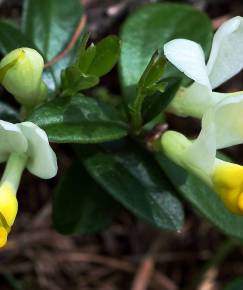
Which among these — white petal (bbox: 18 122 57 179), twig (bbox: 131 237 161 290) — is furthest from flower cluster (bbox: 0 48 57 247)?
twig (bbox: 131 237 161 290)

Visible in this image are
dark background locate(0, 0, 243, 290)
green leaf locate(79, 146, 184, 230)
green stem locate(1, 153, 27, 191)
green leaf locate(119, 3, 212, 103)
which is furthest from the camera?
dark background locate(0, 0, 243, 290)

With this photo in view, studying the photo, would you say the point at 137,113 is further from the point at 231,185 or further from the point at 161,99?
the point at 231,185

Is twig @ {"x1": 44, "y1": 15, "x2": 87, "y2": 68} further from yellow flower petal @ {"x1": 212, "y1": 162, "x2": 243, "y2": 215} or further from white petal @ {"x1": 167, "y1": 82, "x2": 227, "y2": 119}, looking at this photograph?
yellow flower petal @ {"x1": 212, "y1": 162, "x2": 243, "y2": 215}

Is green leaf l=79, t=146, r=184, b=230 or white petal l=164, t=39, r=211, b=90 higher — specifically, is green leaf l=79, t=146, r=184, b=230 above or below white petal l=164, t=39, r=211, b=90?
below

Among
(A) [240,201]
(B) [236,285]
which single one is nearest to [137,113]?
(A) [240,201]

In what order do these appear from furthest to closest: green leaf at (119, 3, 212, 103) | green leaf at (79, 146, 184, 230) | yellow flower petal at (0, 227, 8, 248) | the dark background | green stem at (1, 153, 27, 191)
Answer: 1. the dark background
2. green leaf at (119, 3, 212, 103)
3. green leaf at (79, 146, 184, 230)
4. green stem at (1, 153, 27, 191)
5. yellow flower petal at (0, 227, 8, 248)

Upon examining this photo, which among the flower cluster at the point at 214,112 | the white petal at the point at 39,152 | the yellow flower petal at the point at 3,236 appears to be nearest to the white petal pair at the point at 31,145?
the white petal at the point at 39,152
